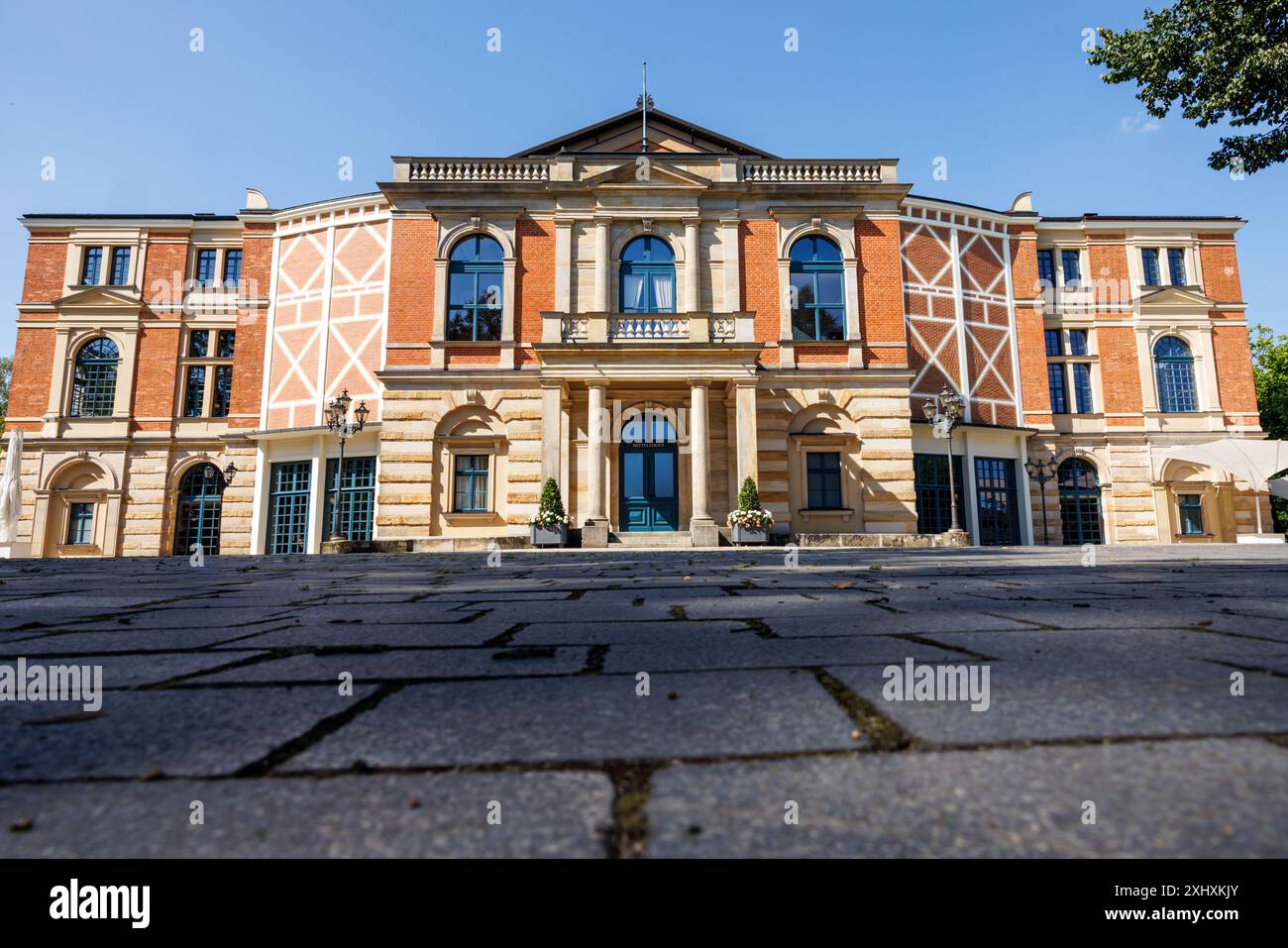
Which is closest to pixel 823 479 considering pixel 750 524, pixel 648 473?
pixel 750 524

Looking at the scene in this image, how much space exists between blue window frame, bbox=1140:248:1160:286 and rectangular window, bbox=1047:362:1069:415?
499cm

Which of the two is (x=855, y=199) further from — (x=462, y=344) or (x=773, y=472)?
(x=462, y=344)

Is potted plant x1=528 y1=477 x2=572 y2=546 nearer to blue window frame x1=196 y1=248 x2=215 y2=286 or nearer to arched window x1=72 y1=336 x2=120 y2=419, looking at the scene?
blue window frame x1=196 y1=248 x2=215 y2=286

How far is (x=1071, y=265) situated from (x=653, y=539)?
801 inches

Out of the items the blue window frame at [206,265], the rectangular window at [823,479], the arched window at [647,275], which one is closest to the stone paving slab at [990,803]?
the rectangular window at [823,479]

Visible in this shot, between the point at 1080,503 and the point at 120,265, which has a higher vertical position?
the point at 120,265

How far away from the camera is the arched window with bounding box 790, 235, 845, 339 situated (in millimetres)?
17453

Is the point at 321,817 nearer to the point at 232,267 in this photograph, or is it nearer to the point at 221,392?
the point at 221,392

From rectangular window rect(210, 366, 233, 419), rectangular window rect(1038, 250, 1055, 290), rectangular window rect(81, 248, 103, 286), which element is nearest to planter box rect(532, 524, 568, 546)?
rectangular window rect(210, 366, 233, 419)

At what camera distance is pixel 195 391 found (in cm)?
2302
